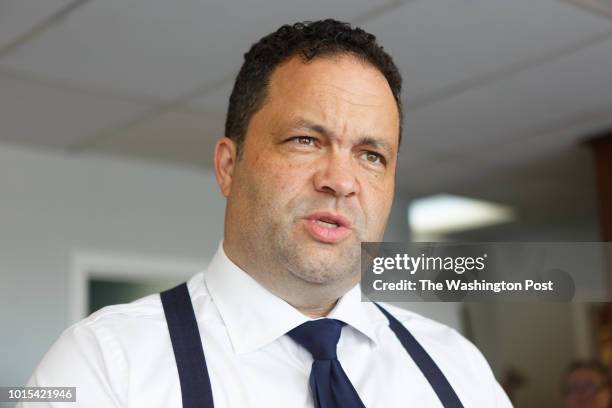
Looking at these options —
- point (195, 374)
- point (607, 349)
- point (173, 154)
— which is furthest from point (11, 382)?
point (607, 349)

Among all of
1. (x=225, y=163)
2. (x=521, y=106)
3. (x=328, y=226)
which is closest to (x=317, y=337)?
(x=328, y=226)

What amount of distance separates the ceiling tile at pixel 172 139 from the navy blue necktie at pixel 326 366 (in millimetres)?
2110

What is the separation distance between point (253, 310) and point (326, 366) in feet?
0.38

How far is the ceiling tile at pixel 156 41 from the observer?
2.22 metres

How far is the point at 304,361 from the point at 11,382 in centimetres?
248

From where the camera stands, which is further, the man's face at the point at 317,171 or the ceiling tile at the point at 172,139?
the ceiling tile at the point at 172,139

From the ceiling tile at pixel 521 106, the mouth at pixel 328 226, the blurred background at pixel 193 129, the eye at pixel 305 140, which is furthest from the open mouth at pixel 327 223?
the ceiling tile at pixel 521 106

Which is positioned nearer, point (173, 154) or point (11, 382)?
point (11, 382)

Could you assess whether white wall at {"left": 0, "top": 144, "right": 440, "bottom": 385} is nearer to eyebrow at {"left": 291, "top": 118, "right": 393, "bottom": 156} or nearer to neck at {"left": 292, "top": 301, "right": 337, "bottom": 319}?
neck at {"left": 292, "top": 301, "right": 337, "bottom": 319}


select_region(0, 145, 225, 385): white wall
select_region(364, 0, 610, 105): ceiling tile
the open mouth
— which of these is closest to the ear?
the open mouth

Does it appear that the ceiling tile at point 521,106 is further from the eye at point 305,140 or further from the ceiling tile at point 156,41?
the eye at point 305,140

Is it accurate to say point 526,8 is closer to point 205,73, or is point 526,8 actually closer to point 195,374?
point 205,73

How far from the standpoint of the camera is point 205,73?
8.88 feet

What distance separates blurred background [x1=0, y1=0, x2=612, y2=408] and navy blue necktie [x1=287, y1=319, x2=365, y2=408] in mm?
1271
